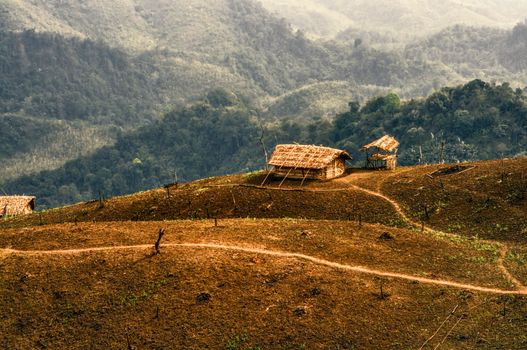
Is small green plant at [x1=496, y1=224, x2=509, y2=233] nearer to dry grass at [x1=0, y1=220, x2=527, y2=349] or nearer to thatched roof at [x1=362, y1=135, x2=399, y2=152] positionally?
dry grass at [x1=0, y1=220, x2=527, y2=349]

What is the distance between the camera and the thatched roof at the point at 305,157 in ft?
233

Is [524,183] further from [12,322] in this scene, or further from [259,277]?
[12,322]

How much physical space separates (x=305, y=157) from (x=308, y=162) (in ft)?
4.03

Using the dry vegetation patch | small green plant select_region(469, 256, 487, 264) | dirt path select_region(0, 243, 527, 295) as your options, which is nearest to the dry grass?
small green plant select_region(469, 256, 487, 264)

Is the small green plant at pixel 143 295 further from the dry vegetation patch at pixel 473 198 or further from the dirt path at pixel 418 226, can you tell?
the dry vegetation patch at pixel 473 198

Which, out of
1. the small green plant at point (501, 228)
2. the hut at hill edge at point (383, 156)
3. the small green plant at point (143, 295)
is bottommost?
the small green plant at point (501, 228)

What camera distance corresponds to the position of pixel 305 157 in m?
72.6

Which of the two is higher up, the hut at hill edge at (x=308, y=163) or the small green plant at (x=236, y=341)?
the hut at hill edge at (x=308, y=163)

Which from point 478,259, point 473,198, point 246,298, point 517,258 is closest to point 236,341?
point 246,298

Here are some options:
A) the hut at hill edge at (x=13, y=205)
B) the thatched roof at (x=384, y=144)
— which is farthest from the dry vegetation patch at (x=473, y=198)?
the hut at hill edge at (x=13, y=205)

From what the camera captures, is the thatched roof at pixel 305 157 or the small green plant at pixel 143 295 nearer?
the small green plant at pixel 143 295

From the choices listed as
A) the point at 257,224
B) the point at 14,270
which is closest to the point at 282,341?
the point at 257,224

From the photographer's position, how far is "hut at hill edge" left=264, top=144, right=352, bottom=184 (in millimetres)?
71062

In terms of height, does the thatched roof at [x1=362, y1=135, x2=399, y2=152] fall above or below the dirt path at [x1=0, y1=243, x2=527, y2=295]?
above
